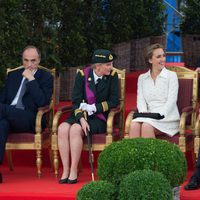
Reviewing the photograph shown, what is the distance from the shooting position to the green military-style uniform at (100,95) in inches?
386

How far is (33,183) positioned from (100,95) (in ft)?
3.53

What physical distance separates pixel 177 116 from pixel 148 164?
157 centimetres

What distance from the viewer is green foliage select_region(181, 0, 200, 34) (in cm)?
1683

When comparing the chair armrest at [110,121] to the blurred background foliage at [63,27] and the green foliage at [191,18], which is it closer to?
the blurred background foliage at [63,27]

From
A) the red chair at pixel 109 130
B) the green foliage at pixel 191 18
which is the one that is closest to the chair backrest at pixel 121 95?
the red chair at pixel 109 130

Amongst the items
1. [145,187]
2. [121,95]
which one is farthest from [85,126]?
[145,187]

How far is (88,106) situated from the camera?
9.82 metres

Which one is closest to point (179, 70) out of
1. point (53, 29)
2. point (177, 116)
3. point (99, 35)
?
point (177, 116)

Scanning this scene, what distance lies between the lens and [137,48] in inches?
645

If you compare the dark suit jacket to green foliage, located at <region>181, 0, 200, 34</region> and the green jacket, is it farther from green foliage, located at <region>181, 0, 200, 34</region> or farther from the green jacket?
green foliage, located at <region>181, 0, 200, 34</region>

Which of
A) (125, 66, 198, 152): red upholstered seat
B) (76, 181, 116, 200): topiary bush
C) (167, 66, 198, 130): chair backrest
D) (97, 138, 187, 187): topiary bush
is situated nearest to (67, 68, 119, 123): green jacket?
(125, 66, 198, 152): red upholstered seat

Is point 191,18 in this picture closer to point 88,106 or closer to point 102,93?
point 102,93

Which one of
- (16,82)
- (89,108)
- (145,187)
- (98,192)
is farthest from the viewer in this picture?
(16,82)

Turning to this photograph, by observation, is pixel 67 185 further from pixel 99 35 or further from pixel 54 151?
pixel 99 35
